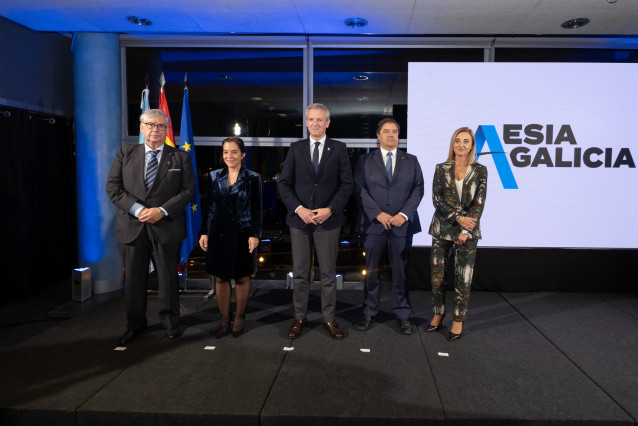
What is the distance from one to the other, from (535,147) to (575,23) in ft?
3.75

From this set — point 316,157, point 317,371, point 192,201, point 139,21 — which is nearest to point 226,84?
point 139,21

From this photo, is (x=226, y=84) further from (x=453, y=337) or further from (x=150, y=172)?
(x=453, y=337)

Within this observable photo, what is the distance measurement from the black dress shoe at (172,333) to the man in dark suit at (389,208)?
133 centimetres

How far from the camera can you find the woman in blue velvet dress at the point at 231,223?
125 inches

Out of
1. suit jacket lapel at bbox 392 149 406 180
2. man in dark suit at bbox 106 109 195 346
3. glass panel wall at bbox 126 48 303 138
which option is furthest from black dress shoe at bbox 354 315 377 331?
glass panel wall at bbox 126 48 303 138

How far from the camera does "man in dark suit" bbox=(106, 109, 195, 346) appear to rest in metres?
3.05

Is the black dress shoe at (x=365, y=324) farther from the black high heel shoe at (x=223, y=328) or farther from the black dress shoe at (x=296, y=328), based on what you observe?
the black high heel shoe at (x=223, y=328)

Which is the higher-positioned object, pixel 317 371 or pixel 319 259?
pixel 319 259

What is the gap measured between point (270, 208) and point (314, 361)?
384cm

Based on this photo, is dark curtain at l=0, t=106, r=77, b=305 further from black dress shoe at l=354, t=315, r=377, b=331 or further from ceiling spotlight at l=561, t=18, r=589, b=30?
ceiling spotlight at l=561, t=18, r=589, b=30

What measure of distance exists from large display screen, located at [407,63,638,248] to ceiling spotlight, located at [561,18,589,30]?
16.5 inches

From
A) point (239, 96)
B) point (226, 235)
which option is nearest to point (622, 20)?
point (226, 235)

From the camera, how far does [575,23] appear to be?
13.5 feet

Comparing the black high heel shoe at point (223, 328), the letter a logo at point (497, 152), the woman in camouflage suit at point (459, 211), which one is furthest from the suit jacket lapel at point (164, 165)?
the letter a logo at point (497, 152)
